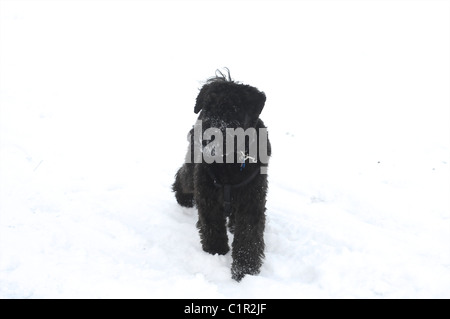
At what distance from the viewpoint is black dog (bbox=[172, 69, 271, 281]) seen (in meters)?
4.39

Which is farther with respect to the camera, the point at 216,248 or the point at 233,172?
the point at 216,248

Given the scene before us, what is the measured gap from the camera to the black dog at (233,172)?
4.39 meters

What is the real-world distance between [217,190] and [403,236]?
296cm

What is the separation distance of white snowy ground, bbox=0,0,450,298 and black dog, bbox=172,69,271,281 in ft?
0.92

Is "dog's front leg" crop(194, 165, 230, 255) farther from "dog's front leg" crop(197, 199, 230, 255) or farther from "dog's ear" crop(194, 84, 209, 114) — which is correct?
"dog's ear" crop(194, 84, 209, 114)

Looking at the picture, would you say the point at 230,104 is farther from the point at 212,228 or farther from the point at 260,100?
the point at 212,228

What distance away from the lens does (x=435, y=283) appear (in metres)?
4.61


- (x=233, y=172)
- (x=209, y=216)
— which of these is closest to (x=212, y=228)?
(x=209, y=216)

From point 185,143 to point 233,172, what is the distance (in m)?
3.85

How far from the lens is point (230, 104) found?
438cm

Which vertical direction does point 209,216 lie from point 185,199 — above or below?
above

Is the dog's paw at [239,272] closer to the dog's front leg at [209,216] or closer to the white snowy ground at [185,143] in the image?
the white snowy ground at [185,143]

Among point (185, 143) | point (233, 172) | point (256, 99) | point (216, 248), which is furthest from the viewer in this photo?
point (185, 143)
